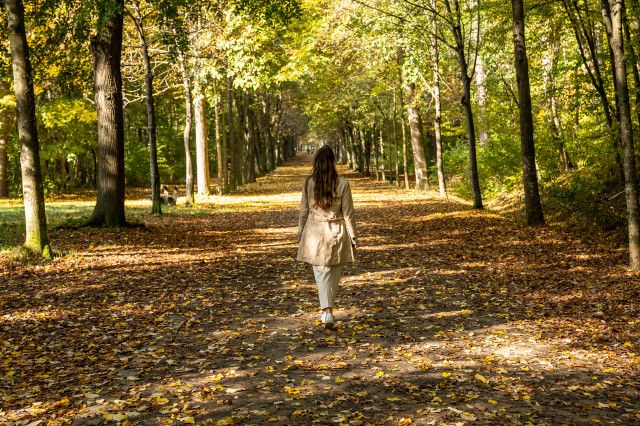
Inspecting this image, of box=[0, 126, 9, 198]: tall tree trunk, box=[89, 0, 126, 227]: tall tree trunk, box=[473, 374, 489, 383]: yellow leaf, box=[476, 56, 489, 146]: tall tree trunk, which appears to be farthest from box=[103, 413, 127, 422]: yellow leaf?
box=[0, 126, 9, 198]: tall tree trunk

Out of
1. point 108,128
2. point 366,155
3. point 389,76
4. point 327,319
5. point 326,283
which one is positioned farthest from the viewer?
point 366,155

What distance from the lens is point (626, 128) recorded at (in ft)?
31.2

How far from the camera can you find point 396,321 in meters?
7.79

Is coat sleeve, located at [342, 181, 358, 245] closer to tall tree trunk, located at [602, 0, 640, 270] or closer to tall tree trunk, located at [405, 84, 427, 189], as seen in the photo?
tall tree trunk, located at [602, 0, 640, 270]

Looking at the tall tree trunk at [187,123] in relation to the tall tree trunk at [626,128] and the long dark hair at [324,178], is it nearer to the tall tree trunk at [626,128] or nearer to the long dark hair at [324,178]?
the tall tree trunk at [626,128]

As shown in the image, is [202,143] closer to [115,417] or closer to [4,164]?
[4,164]

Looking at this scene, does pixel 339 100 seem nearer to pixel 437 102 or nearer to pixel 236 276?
pixel 437 102

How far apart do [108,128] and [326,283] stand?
10.9 meters

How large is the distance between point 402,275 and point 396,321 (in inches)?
121

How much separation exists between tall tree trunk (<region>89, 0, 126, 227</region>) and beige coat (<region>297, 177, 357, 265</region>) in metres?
10.0

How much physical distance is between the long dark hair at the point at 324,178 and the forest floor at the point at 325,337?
1547mm

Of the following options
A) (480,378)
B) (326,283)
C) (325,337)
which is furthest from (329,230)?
(480,378)

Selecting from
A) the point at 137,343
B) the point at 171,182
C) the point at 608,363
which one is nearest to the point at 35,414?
the point at 137,343

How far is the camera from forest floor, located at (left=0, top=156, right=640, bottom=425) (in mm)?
5027
